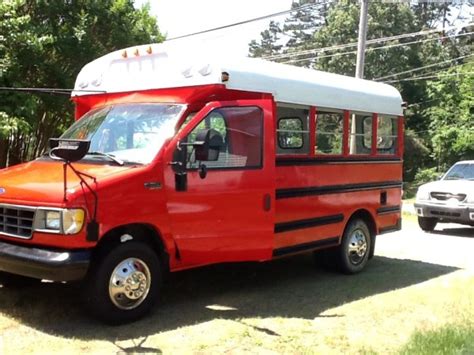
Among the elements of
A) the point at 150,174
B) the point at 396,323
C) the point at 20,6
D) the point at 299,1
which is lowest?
the point at 396,323

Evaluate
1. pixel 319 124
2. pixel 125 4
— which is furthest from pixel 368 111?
pixel 125 4

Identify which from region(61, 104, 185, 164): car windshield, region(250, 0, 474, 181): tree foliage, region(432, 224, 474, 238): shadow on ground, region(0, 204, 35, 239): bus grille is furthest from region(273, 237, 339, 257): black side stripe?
region(250, 0, 474, 181): tree foliage

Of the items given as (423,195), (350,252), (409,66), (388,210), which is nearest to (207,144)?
(350,252)

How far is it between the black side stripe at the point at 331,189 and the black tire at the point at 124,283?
6.05 feet

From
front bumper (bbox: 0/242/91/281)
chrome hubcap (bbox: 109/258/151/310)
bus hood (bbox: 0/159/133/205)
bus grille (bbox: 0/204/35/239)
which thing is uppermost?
bus hood (bbox: 0/159/133/205)

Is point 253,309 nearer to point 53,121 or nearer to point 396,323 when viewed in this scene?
point 396,323

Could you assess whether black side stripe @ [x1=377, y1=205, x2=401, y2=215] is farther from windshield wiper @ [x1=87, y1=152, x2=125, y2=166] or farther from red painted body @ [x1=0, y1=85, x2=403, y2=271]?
windshield wiper @ [x1=87, y1=152, x2=125, y2=166]

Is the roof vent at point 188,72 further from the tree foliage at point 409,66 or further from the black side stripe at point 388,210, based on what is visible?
the tree foliage at point 409,66

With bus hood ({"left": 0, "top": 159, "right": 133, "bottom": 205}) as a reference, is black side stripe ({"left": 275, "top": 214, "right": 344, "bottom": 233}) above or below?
below

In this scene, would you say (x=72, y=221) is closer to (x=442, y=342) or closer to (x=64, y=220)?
(x=64, y=220)

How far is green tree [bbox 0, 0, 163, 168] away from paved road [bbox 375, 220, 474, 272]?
6848 mm

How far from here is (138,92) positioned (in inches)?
272

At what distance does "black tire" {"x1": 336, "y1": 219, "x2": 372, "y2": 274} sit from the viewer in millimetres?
8516

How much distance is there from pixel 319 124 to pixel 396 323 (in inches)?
111
